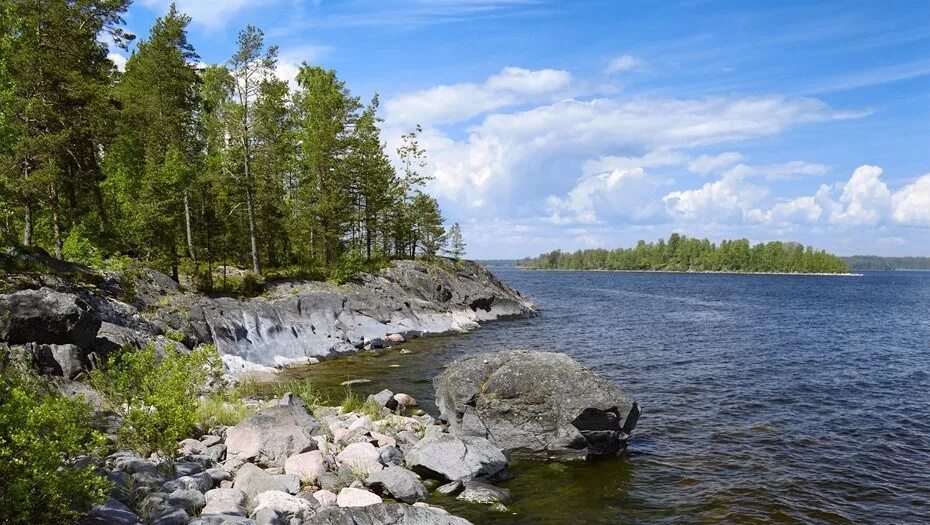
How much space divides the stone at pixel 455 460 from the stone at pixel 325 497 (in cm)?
306

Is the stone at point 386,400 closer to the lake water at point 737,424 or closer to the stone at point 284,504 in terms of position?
the lake water at point 737,424

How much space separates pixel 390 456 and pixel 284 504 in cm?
446

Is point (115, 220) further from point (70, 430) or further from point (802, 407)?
point (802, 407)

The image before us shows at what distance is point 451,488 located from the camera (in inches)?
591

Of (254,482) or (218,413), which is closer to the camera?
(254,482)

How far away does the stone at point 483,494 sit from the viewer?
1453 cm

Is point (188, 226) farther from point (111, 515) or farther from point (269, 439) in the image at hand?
point (111, 515)

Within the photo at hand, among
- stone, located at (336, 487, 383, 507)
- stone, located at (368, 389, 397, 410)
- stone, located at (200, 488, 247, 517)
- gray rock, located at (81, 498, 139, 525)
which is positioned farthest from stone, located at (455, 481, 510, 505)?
stone, located at (368, 389, 397, 410)

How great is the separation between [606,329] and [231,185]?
36068 mm

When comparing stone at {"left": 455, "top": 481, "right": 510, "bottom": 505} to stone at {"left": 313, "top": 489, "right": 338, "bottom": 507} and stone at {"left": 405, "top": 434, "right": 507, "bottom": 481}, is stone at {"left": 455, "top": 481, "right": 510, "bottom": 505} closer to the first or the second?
stone at {"left": 405, "top": 434, "right": 507, "bottom": 481}

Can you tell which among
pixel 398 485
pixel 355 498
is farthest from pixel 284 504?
pixel 398 485

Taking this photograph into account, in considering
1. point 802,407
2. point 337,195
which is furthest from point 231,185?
point 802,407

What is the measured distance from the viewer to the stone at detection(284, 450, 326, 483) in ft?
48.0

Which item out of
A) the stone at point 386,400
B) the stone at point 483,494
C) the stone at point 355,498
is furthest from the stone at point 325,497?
the stone at point 386,400
